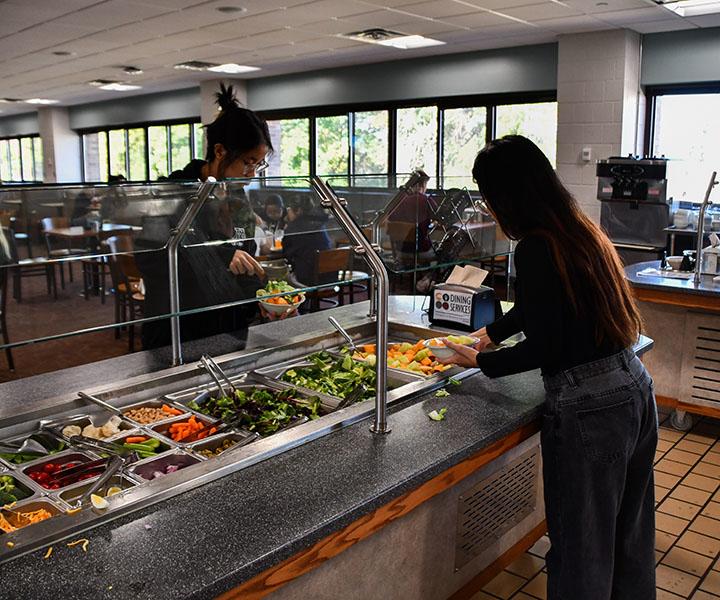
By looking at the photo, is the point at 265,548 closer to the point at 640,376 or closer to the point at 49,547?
the point at 49,547

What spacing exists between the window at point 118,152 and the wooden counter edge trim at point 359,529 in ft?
42.2

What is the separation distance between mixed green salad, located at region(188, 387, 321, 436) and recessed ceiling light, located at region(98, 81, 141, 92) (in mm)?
9497

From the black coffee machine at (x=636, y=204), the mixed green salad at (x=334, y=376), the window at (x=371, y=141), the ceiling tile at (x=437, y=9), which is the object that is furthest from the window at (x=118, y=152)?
the mixed green salad at (x=334, y=376)

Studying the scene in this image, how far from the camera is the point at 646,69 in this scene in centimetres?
681

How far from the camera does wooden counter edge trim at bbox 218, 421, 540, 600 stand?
1306mm

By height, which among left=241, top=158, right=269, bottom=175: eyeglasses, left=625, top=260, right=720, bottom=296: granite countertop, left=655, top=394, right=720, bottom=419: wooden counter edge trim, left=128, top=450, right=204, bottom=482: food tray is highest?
left=241, top=158, right=269, bottom=175: eyeglasses

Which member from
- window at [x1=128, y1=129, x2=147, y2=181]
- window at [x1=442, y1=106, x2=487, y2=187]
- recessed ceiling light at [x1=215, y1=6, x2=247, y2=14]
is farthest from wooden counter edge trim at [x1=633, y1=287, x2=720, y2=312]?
window at [x1=128, y1=129, x2=147, y2=181]

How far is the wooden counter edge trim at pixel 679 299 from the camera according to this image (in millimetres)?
3682

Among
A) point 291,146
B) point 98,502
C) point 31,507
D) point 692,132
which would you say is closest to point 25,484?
point 31,507

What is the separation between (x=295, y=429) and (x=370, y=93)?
7796 mm

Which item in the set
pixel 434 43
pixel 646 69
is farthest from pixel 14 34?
pixel 646 69

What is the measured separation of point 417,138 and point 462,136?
65 centimetres

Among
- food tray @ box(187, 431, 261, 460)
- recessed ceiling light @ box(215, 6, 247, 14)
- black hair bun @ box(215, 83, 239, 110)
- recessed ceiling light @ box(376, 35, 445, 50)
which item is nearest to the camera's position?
food tray @ box(187, 431, 261, 460)

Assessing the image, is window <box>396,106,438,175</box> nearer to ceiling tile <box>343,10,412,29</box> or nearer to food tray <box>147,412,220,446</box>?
ceiling tile <box>343,10,412,29</box>
